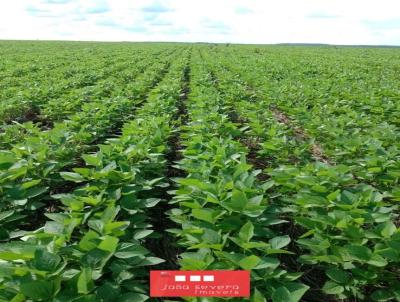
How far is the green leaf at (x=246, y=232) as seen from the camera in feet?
9.05

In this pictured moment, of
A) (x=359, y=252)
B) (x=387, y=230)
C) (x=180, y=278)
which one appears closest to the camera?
(x=180, y=278)

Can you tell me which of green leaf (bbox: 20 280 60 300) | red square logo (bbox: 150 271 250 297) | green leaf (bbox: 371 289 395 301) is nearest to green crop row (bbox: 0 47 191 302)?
green leaf (bbox: 20 280 60 300)

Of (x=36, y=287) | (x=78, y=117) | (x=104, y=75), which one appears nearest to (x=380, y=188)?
(x=36, y=287)

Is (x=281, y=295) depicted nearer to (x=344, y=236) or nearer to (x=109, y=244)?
(x=344, y=236)

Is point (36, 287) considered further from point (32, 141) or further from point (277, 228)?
point (32, 141)

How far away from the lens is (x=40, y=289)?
2166 mm

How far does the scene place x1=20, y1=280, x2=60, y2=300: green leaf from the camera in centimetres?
213

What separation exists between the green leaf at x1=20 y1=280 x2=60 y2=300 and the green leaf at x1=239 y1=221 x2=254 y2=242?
1211mm

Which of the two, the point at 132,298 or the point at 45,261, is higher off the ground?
the point at 45,261

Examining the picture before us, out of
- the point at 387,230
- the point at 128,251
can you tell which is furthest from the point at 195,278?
the point at 387,230

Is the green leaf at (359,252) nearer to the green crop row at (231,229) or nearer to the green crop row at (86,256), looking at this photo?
the green crop row at (231,229)

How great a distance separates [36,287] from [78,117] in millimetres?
4626

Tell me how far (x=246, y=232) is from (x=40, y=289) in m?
1.34

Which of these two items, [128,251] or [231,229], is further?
[231,229]
